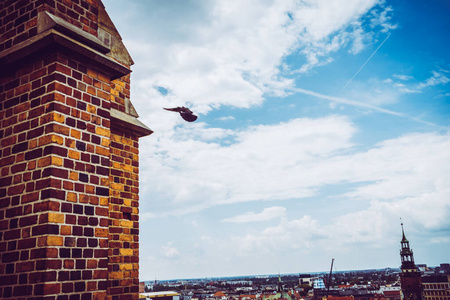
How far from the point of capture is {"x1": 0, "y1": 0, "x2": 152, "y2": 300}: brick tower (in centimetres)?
271

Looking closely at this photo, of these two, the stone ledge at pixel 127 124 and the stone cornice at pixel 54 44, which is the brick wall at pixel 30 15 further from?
the stone ledge at pixel 127 124

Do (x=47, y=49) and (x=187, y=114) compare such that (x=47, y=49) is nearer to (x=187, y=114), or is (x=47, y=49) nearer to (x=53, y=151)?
(x=53, y=151)

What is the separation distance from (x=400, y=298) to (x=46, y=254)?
11916cm

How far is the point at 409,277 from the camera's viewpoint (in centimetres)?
7450

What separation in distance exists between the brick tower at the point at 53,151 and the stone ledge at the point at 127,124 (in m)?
Result: 0.85

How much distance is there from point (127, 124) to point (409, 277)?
84.0 meters

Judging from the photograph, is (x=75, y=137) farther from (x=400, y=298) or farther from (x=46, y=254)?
(x=400, y=298)

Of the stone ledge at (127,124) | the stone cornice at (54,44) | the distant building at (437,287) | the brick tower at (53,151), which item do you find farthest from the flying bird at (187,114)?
the distant building at (437,287)

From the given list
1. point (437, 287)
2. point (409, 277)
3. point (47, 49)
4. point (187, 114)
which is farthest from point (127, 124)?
point (437, 287)

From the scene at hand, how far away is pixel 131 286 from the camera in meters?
4.21

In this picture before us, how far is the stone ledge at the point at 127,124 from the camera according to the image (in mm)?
4353

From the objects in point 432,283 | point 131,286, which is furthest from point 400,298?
point 131,286

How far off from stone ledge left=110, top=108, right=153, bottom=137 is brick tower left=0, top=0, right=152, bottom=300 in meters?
0.85

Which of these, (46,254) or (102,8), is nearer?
(46,254)
